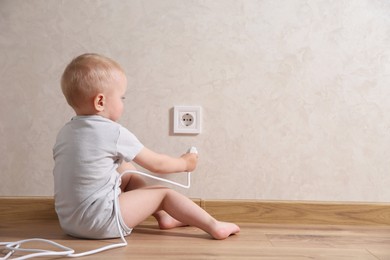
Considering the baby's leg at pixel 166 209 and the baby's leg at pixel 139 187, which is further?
the baby's leg at pixel 139 187

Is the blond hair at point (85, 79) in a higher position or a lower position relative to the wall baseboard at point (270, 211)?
higher

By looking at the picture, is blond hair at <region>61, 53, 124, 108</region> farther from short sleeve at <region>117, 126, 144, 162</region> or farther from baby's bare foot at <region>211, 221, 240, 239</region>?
baby's bare foot at <region>211, 221, 240, 239</region>

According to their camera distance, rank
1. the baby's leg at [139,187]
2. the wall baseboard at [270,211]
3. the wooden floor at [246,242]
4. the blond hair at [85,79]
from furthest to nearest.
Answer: the wall baseboard at [270,211] → the baby's leg at [139,187] → the blond hair at [85,79] → the wooden floor at [246,242]

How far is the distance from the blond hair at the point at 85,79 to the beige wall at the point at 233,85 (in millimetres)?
269

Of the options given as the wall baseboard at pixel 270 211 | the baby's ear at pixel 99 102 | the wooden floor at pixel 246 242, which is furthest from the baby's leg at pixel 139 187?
the baby's ear at pixel 99 102

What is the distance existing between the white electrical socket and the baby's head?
11.9 inches

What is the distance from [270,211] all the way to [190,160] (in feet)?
1.01

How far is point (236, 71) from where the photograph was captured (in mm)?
1472

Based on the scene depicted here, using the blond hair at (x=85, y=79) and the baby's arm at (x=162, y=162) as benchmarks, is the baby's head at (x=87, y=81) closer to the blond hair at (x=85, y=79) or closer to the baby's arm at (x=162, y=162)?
the blond hair at (x=85, y=79)

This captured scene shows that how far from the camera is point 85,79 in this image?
1188 millimetres

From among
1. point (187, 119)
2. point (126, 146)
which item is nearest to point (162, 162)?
point (126, 146)

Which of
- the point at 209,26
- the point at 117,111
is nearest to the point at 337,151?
the point at 209,26

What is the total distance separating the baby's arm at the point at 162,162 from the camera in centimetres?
125

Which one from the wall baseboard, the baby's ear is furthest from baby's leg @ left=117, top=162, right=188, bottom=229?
the baby's ear
